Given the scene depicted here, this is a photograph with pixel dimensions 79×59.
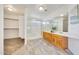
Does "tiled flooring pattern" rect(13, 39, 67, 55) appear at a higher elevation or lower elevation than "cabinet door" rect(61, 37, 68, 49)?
lower

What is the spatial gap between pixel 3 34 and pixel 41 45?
49 centimetres

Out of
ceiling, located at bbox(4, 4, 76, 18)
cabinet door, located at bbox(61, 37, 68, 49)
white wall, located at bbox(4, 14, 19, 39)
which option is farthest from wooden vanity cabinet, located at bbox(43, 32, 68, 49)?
white wall, located at bbox(4, 14, 19, 39)

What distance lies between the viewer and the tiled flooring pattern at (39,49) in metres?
1.38

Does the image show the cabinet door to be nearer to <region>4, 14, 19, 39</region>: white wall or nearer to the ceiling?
the ceiling

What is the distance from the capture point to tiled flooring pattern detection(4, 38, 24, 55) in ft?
4.52

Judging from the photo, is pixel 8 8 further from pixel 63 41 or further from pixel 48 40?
pixel 63 41

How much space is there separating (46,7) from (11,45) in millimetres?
633

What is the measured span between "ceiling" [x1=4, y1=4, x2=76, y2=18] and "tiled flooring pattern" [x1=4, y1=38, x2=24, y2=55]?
342mm

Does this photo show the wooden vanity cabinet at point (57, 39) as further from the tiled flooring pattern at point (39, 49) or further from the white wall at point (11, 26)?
the white wall at point (11, 26)

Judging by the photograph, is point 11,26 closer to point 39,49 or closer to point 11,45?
point 11,45

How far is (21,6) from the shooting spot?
1.39 metres

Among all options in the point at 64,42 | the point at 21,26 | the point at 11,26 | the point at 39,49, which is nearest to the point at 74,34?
the point at 64,42

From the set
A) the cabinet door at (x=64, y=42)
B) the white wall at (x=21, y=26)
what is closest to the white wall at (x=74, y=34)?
the cabinet door at (x=64, y=42)

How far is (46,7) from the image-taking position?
1.40 metres
